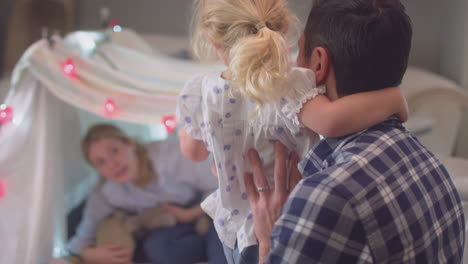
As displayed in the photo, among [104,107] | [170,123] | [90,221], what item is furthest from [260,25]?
[90,221]

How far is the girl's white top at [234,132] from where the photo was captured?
79 cm

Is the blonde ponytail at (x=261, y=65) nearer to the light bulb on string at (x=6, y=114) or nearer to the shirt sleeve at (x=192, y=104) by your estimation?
the shirt sleeve at (x=192, y=104)

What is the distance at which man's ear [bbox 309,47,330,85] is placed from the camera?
0.71 m

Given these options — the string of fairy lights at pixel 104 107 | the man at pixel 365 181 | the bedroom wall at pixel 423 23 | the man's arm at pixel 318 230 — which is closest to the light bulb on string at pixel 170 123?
the string of fairy lights at pixel 104 107

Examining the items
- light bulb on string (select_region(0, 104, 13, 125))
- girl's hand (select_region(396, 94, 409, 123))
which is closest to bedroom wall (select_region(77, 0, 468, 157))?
girl's hand (select_region(396, 94, 409, 123))

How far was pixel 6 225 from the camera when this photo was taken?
4.83 feet

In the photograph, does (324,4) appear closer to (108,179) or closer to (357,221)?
(357,221)

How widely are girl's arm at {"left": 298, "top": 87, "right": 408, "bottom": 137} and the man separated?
0.02m

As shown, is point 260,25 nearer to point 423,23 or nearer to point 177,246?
point 177,246

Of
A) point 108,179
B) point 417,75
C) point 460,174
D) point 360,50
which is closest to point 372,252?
point 360,50

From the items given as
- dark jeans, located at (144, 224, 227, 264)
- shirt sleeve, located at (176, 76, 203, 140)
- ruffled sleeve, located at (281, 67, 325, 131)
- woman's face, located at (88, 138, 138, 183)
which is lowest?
dark jeans, located at (144, 224, 227, 264)

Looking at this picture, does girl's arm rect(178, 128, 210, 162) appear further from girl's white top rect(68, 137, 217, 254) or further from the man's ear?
girl's white top rect(68, 137, 217, 254)

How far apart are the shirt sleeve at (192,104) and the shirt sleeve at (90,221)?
1059mm

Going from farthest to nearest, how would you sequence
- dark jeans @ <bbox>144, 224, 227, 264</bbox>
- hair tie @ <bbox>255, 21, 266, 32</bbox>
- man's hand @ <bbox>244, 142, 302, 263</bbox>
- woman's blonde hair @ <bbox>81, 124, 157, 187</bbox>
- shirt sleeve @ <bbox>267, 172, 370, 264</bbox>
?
woman's blonde hair @ <bbox>81, 124, 157, 187</bbox>, dark jeans @ <bbox>144, 224, 227, 264</bbox>, man's hand @ <bbox>244, 142, 302, 263</bbox>, hair tie @ <bbox>255, 21, 266, 32</bbox>, shirt sleeve @ <bbox>267, 172, 370, 264</bbox>
